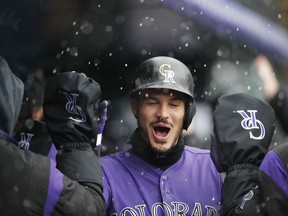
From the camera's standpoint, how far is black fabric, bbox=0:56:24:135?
2.69m

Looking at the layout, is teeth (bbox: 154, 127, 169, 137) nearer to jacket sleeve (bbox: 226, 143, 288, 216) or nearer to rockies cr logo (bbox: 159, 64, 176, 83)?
rockies cr logo (bbox: 159, 64, 176, 83)

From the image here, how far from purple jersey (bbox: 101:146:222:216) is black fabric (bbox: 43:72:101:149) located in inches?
25.6

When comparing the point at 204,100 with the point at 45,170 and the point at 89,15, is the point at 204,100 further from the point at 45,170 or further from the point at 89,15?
the point at 45,170

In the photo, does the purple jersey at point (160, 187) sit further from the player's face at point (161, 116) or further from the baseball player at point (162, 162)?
the player's face at point (161, 116)

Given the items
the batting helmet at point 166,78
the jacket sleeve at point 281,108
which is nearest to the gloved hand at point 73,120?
the batting helmet at point 166,78

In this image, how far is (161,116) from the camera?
3.95 meters

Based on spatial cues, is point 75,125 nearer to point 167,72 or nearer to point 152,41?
point 167,72

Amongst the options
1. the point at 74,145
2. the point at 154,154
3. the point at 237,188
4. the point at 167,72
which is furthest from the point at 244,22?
the point at 74,145

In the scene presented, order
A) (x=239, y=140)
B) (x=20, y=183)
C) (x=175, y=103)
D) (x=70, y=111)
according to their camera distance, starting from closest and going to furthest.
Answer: (x=20, y=183)
(x=70, y=111)
(x=239, y=140)
(x=175, y=103)

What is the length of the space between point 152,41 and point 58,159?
5.12 meters

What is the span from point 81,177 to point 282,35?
5.40m

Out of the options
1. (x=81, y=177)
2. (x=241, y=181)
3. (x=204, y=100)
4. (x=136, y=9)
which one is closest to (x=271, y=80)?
(x=204, y=100)

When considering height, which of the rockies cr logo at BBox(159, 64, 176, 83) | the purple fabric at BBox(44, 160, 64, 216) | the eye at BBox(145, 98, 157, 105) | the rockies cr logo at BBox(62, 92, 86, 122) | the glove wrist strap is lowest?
the purple fabric at BBox(44, 160, 64, 216)

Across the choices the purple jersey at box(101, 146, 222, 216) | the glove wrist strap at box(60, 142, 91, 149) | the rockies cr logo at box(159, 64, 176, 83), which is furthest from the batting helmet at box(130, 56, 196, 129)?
the glove wrist strap at box(60, 142, 91, 149)
